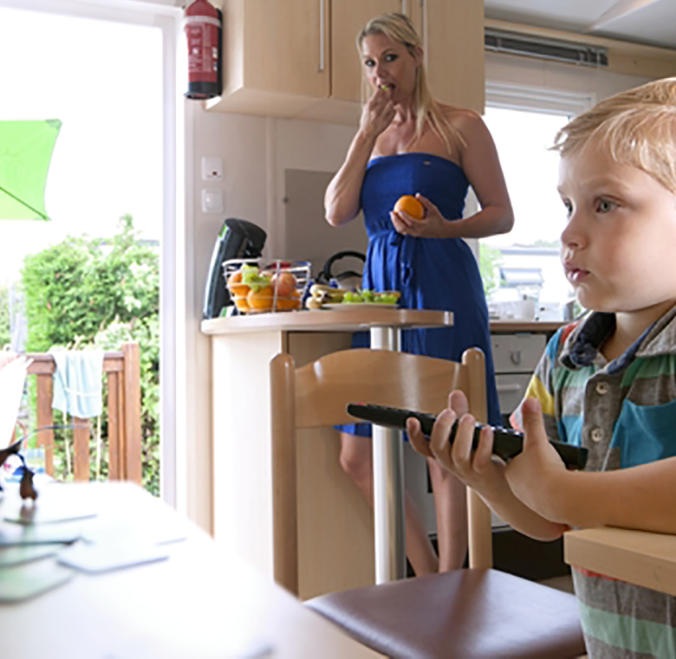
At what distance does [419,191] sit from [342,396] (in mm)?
1075

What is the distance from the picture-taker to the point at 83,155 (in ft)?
10.7

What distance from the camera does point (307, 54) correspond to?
8.68 feet

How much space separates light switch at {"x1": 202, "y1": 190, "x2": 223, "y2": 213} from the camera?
2818 mm

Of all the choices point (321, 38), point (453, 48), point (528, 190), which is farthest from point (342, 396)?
point (528, 190)

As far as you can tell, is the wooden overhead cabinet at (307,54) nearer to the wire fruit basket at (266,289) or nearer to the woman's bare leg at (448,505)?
the wire fruit basket at (266,289)

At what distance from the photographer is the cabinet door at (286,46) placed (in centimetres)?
256

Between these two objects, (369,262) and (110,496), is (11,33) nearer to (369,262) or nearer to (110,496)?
(369,262)

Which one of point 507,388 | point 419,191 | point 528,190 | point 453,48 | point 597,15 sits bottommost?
point 507,388

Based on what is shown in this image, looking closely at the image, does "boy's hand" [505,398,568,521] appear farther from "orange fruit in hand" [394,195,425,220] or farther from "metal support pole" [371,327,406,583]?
"orange fruit in hand" [394,195,425,220]

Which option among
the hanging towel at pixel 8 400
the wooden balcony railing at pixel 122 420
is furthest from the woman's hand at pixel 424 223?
the wooden balcony railing at pixel 122 420

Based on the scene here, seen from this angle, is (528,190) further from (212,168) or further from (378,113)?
(378,113)

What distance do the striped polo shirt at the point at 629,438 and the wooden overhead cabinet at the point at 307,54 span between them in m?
2.01

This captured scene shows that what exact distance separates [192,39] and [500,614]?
214cm

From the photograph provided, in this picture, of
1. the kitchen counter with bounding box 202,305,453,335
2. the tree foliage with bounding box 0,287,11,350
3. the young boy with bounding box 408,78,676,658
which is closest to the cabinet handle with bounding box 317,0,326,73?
the kitchen counter with bounding box 202,305,453,335
